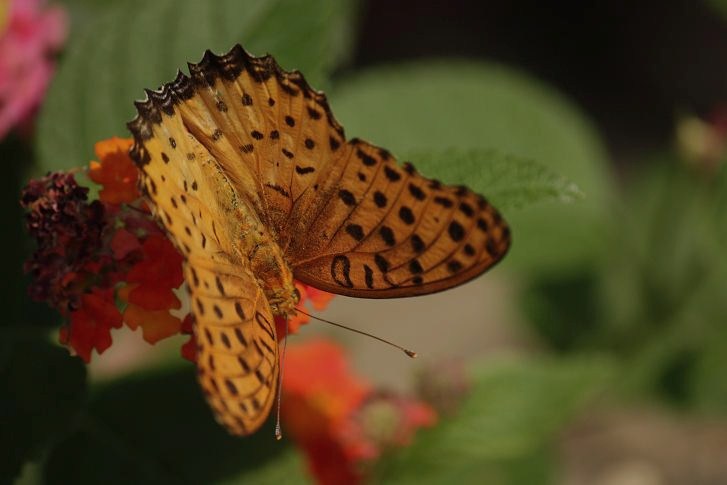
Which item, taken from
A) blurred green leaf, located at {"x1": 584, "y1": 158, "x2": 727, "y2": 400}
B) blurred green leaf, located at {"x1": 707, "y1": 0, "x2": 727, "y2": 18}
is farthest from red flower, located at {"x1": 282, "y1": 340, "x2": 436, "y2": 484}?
blurred green leaf, located at {"x1": 707, "y1": 0, "x2": 727, "y2": 18}

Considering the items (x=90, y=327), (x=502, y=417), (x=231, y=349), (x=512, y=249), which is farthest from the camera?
(x=512, y=249)

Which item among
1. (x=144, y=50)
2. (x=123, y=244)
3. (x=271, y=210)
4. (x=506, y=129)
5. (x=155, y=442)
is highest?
(x=506, y=129)

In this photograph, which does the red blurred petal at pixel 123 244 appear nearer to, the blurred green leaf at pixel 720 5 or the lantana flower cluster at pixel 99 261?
the lantana flower cluster at pixel 99 261

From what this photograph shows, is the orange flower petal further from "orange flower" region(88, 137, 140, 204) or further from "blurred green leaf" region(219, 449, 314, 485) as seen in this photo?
"blurred green leaf" region(219, 449, 314, 485)

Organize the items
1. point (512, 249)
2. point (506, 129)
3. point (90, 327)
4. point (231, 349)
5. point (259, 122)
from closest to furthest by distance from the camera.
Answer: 1. point (231, 349)
2. point (90, 327)
3. point (259, 122)
4. point (512, 249)
5. point (506, 129)

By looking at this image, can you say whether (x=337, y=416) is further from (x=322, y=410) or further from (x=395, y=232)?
(x=395, y=232)

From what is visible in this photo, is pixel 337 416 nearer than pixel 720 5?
Yes

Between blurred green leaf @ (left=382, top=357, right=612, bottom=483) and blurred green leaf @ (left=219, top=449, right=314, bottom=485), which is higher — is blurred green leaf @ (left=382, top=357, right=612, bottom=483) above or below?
above

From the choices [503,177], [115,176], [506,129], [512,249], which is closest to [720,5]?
[506,129]
